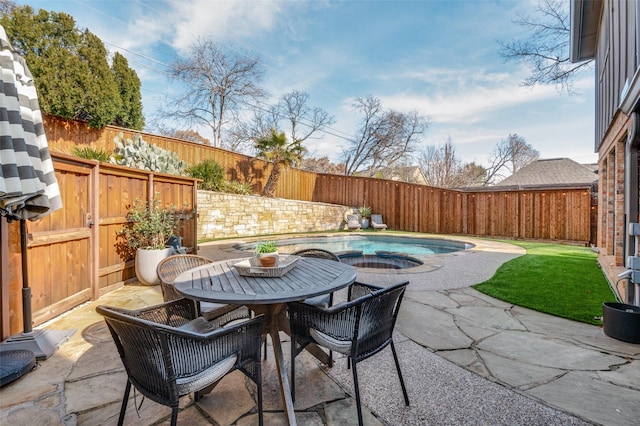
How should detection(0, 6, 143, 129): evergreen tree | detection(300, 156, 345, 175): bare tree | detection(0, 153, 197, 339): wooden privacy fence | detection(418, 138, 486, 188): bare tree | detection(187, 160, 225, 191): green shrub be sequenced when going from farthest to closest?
detection(300, 156, 345, 175): bare tree < detection(418, 138, 486, 188): bare tree < detection(187, 160, 225, 191): green shrub < detection(0, 6, 143, 129): evergreen tree < detection(0, 153, 197, 339): wooden privacy fence

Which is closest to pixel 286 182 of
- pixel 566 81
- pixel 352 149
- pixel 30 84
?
pixel 352 149

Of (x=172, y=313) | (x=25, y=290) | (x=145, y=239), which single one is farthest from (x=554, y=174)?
(x=25, y=290)

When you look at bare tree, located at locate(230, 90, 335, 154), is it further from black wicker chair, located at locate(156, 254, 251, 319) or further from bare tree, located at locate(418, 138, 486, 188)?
black wicker chair, located at locate(156, 254, 251, 319)

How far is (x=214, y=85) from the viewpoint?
53.5 ft

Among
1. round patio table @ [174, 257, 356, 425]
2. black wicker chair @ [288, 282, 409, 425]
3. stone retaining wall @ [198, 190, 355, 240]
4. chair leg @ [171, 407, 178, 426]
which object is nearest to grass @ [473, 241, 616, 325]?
black wicker chair @ [288, 282, 409, 425]

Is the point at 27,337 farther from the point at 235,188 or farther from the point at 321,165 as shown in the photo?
the point at 321,165

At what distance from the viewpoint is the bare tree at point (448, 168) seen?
2141 centimetres

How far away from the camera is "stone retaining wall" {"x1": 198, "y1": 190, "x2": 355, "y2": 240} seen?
957 centimetres

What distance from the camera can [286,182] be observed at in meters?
14.0

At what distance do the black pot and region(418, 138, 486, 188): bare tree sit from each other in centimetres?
1967

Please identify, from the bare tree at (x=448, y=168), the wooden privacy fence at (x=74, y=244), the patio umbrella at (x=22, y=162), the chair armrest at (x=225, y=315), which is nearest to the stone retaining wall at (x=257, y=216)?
the wooden privacy fence at (x=74, y=244)

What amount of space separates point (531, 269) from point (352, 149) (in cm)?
1679

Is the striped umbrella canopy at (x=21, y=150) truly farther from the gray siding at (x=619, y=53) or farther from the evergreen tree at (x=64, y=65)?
the evergreen tree at (x=64, y=65)

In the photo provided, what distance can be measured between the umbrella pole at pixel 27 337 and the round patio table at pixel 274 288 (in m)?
1.32
